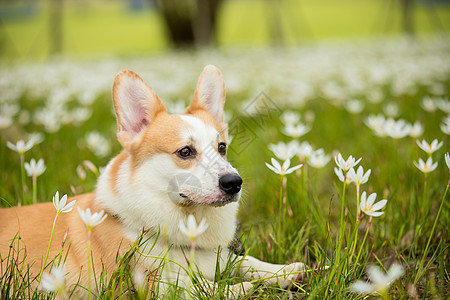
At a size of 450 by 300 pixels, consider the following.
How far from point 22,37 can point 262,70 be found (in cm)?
993

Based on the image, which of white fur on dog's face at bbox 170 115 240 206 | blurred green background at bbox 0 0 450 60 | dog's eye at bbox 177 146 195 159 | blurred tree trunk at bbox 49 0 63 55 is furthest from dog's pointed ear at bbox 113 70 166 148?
blurred tree trunk at bbox 49 0 63 55

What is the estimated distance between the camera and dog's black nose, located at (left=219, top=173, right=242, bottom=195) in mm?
1830

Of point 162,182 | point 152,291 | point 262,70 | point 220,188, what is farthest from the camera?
point 262,70

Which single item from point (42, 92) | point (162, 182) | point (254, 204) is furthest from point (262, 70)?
point (162, 182)

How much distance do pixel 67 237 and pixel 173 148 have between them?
688mm

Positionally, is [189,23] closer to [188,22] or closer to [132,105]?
[188,22]

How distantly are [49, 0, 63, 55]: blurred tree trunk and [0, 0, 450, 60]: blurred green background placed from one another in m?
0.03

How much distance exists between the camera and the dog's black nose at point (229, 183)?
1.83 meters

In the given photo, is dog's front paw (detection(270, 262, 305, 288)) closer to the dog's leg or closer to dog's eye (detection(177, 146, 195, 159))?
the dog's leg

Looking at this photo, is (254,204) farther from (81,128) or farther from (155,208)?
(81,128)

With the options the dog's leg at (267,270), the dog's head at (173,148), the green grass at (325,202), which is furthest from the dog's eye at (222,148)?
the dog's leg at (267,270)

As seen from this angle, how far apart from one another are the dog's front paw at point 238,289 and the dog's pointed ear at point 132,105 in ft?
3.09

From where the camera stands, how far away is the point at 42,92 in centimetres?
637

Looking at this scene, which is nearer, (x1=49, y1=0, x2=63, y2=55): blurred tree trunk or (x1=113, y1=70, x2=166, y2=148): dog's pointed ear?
(x1=113, y1=70, x2=166, y2=148): dog's pointed ear
